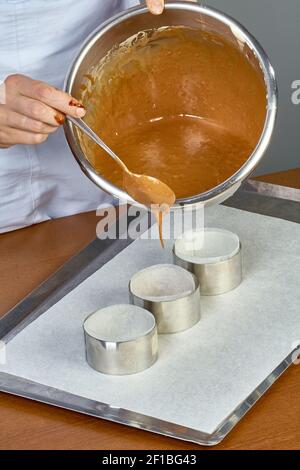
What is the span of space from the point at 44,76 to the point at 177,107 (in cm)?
27

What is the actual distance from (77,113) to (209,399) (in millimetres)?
396

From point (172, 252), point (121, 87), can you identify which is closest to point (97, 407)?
point (172, 252)

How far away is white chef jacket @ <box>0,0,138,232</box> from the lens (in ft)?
4.89

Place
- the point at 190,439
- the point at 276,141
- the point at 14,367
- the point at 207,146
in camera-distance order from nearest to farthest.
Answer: the point at 190,439 → the point at 14,367 → the point at 207,146 → the point at 276,141

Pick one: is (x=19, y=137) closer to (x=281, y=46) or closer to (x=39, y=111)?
(x=39, y=111)

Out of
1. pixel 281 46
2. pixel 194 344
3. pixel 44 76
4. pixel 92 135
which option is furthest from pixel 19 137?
pixel 281 46

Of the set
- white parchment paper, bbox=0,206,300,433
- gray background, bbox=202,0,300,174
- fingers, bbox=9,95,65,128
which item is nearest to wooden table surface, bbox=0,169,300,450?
white parchment paper, bbox=0,206,300,433

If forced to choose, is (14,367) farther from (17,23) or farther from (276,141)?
→ (276,141)

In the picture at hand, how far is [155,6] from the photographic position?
4.18ft

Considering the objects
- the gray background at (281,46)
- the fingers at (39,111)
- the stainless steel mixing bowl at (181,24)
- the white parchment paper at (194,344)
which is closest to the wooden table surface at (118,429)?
the white parchment paper at (194,344)

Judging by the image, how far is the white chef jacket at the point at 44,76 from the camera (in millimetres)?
1490

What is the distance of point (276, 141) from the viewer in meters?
2.59

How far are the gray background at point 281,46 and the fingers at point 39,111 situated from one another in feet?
4.03

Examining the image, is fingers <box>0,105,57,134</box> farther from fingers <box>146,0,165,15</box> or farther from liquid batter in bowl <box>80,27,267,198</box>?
fingers <box>146,0,165,15</box>
